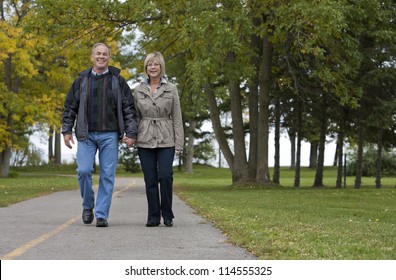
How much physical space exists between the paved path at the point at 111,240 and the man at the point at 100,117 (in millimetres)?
735

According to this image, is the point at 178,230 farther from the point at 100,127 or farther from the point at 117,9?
the point at 117,9

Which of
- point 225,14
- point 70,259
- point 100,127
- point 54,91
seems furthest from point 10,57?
point 70,259

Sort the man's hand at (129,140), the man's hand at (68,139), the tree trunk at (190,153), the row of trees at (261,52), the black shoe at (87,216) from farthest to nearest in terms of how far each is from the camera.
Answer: the tree trunk at (190,153) → the row of trees at (261,52) → the black shoe at (87,216) → the man's hand at (68,139) → the man's hand at (129,140)

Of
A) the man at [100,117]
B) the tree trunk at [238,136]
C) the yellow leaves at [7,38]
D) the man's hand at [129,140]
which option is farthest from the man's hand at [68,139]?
the yellow leaves at [7,38]

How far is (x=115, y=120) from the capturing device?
9969 millimetres

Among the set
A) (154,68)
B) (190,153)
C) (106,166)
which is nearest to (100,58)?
(154,68)

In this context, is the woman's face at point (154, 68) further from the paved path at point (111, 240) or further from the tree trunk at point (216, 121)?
the tree trunk at point (216, 121)

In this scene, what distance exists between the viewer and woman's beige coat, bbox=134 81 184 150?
32.8ft

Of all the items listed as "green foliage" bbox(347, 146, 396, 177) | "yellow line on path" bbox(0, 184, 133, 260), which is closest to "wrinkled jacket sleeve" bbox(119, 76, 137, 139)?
"yellow line on path" bbox(0, 184, 133, 260)

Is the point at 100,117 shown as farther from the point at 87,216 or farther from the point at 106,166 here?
the point at 87,216

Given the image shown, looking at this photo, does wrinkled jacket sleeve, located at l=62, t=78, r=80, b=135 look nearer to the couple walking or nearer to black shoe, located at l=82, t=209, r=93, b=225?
the couple walking

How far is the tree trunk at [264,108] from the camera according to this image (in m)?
27.6

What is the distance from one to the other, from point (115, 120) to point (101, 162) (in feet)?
2.11
